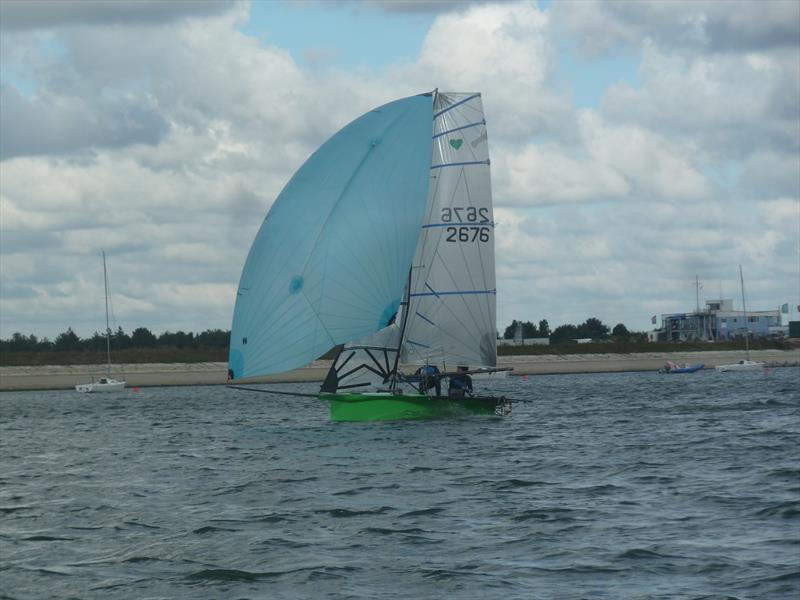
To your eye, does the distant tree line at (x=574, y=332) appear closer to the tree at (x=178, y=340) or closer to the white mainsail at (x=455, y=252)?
the tree at (x=178, y=340)

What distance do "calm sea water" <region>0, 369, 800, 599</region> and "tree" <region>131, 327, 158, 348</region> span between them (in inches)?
4400

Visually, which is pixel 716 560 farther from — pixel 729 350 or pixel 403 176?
pixel 729 350

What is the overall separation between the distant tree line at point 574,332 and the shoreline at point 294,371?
93.7 feet

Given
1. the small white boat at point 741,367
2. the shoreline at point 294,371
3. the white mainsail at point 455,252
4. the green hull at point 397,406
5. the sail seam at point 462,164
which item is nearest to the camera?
the green hull at point 397,406

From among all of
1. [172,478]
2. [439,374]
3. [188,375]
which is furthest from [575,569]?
[188,375]

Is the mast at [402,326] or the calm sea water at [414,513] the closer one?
the calm sea water at [414,513]

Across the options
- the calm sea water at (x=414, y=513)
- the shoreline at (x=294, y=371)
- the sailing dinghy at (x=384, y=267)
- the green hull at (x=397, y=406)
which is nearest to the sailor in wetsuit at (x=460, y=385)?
the sailing dinghy at (x=384, y=267)

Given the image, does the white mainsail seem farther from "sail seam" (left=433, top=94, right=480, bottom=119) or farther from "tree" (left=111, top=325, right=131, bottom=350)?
"tree" (left=111, top=325, right=131, bottom=350)

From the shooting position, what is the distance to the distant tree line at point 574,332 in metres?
177

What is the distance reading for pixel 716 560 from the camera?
1558 cm

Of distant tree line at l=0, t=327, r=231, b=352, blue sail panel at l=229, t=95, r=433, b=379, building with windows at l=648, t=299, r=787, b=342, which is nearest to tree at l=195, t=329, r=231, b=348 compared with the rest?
distant tree line at l=0, t=327, r=231, b=352

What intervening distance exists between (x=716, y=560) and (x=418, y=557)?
3863mm

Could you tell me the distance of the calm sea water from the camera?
15.1 meters

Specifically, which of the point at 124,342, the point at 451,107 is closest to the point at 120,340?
the point at 124,342
